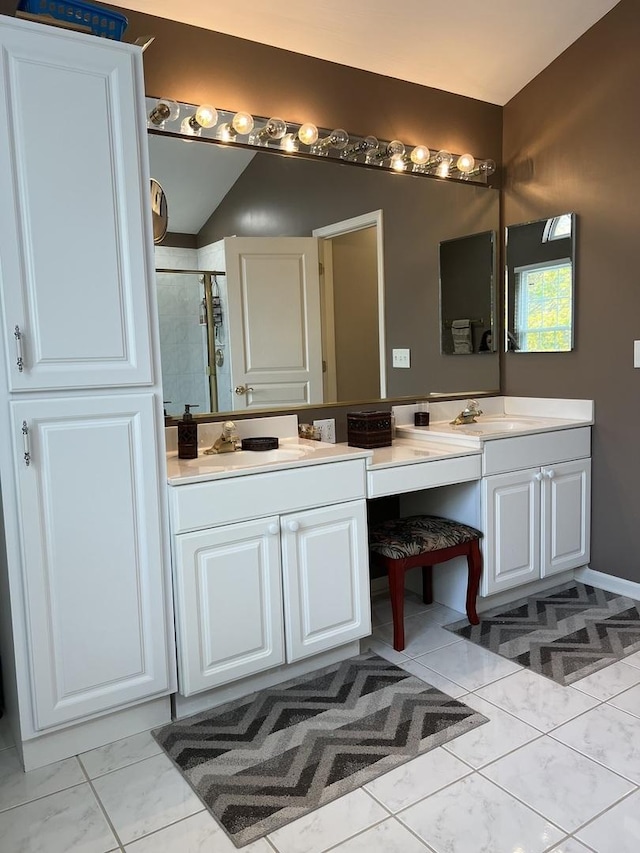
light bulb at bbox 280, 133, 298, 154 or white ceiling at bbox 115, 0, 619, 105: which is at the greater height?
white ceiling at bbox 115, 0, 619, 105

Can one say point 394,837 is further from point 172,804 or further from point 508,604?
point 508,604

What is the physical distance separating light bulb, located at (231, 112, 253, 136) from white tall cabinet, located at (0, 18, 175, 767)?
0.63 meters

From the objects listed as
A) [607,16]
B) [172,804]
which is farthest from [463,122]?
[172,804]

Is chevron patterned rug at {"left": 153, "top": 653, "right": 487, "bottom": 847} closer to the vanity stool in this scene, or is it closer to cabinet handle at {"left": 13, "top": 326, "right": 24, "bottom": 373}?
the vanity stool

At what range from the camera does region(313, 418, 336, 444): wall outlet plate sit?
9.37 ft

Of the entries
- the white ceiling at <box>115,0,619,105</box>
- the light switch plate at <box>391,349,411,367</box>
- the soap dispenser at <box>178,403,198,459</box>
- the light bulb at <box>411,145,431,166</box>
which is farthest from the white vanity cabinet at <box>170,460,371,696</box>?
the white ceiling at <box>115,0,619,105</box>

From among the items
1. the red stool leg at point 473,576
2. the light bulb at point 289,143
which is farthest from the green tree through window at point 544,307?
the light bulb at point 289,143

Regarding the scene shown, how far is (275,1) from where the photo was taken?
2406 mm

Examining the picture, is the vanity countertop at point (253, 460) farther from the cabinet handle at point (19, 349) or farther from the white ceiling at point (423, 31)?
the white ceiling at point (423, 31)

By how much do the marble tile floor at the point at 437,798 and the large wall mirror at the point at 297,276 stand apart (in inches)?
49.2

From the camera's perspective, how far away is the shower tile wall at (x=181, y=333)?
7.95ft

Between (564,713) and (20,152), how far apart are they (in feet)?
7.44

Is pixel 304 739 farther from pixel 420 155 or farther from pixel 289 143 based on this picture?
pixel 420 155

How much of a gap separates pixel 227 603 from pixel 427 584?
1.20m
